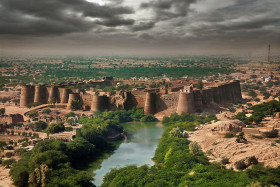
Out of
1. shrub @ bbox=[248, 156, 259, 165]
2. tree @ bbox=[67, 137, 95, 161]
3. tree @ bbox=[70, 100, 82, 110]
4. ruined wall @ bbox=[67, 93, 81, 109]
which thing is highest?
ruined wall @ bbox=[67, 93, 81, 109]

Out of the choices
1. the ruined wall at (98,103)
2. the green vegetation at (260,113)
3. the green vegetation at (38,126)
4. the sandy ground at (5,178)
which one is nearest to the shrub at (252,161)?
the green vegetation at (260,113)

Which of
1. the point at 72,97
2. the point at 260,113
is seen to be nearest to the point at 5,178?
the point at 72,97

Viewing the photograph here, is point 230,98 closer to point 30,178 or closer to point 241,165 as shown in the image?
point 241,165

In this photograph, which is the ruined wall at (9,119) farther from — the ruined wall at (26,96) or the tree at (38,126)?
the ruined wall at (26,96)

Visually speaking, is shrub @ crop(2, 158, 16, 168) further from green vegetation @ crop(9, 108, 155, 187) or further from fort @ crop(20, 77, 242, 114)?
fort @ crop(20, 77, 242, 114)

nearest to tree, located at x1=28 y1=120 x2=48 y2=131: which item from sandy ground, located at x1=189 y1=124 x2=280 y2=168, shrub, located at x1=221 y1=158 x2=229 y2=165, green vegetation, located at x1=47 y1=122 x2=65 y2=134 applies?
green vegetation, located at x1=47 y1=122 x2=65 y2=134

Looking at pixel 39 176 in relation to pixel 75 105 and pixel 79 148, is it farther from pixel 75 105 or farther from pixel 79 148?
pixel 75 105
